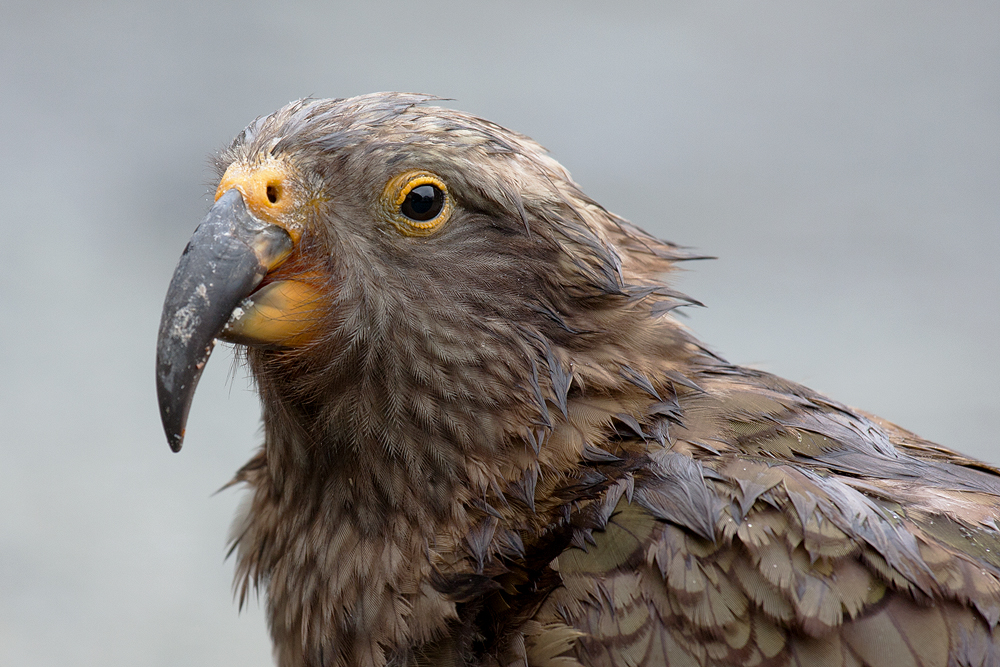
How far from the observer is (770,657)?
83.0 inches

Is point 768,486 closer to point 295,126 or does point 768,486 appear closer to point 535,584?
point 535,584

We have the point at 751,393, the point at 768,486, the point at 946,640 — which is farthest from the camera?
A: the point at 751,393

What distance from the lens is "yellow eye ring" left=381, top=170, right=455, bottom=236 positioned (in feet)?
7.59

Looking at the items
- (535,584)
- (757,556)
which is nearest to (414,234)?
(535,584)

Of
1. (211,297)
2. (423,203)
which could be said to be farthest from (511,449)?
(211,297)

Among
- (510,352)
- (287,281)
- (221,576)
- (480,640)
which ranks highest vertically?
(287,281)

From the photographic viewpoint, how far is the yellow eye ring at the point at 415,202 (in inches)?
91.1

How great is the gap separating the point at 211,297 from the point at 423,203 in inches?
21.9

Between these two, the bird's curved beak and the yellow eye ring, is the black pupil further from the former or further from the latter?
the bird's curved beak

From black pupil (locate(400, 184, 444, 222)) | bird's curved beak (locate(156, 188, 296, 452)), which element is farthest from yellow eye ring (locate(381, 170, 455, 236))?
bird's curved beak (locate(156, 188, 296, 452))

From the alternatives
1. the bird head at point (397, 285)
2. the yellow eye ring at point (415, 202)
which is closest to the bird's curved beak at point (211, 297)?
the bird head at point (397, 285)

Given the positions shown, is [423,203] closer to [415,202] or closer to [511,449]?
[415,202]

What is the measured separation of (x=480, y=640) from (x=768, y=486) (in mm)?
796

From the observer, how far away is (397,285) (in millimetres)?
2330
